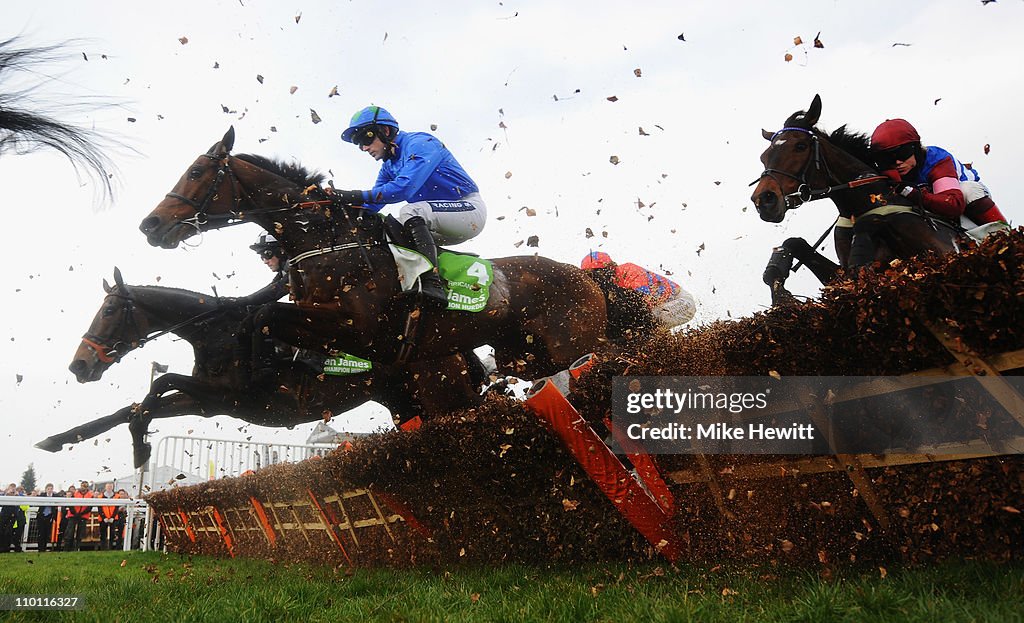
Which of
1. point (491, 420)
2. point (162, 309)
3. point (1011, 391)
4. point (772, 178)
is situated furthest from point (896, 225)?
point (162, 309)

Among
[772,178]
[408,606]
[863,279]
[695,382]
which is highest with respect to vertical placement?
Answer: [772,178]

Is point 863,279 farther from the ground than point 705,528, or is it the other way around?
point 863,279

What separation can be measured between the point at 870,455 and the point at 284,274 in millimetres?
5007

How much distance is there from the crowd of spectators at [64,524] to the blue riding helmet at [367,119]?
8841mm

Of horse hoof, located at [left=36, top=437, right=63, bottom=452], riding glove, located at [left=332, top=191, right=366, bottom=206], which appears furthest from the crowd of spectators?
riding glove, located at [left=332, top=191, right=366, bottom=206]

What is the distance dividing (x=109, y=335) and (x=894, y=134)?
6.67m

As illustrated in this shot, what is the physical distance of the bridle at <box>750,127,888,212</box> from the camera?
4613 millimetres

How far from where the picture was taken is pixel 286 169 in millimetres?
5953

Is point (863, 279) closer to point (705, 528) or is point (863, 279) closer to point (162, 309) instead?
point (705, 528)

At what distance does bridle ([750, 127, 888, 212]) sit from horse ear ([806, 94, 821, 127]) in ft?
0.48

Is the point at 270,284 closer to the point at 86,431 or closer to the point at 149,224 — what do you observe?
the point at 149,224

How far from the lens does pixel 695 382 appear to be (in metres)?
3.26

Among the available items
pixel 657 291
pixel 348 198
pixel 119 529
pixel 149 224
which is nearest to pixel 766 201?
pixel 348 198

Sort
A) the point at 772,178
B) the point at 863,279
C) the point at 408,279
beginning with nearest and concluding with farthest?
the point at 863,279
the point at 772,178
the point at 408,279
